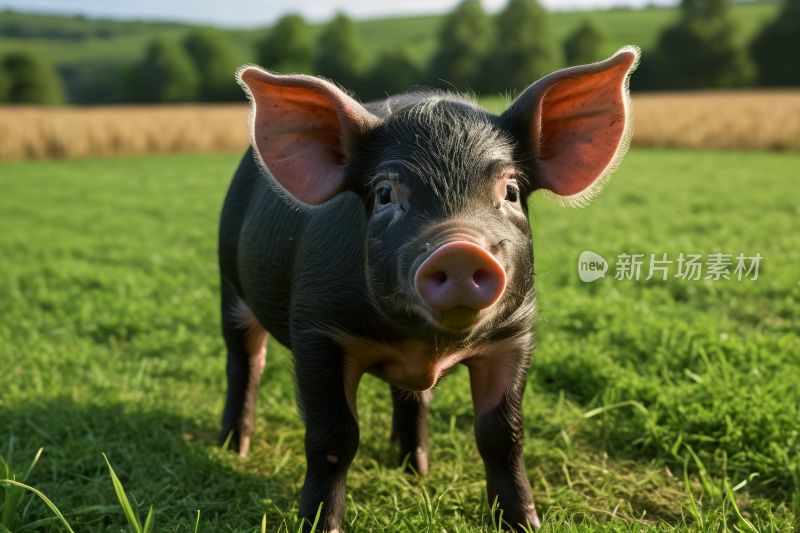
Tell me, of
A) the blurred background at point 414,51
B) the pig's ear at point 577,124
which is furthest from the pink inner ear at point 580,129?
the blurred background at point 414,51

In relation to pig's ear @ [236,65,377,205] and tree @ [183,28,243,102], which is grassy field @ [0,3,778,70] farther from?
pig's ear @ [236,65,377,205]

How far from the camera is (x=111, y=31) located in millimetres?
89875

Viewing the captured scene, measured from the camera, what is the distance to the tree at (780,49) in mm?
53844

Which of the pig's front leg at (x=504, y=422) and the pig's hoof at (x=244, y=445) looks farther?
the pig's hoof at (x=244, y=445)

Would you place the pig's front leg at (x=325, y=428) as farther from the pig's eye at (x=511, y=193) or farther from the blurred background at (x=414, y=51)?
the blurred background at (x=414, y=51)

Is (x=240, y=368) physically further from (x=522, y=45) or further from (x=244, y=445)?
(x=522, y=45)

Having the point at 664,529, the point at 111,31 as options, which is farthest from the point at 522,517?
the point at 111,31

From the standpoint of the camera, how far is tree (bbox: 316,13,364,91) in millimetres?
71062

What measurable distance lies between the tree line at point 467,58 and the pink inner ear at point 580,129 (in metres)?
51.7

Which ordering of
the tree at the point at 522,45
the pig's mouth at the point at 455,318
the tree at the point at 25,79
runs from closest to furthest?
the pig's mouth at the point at 455,318
the tree at the point at 25,79
the tree at the point at 522,45

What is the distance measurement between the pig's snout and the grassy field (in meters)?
69.6
